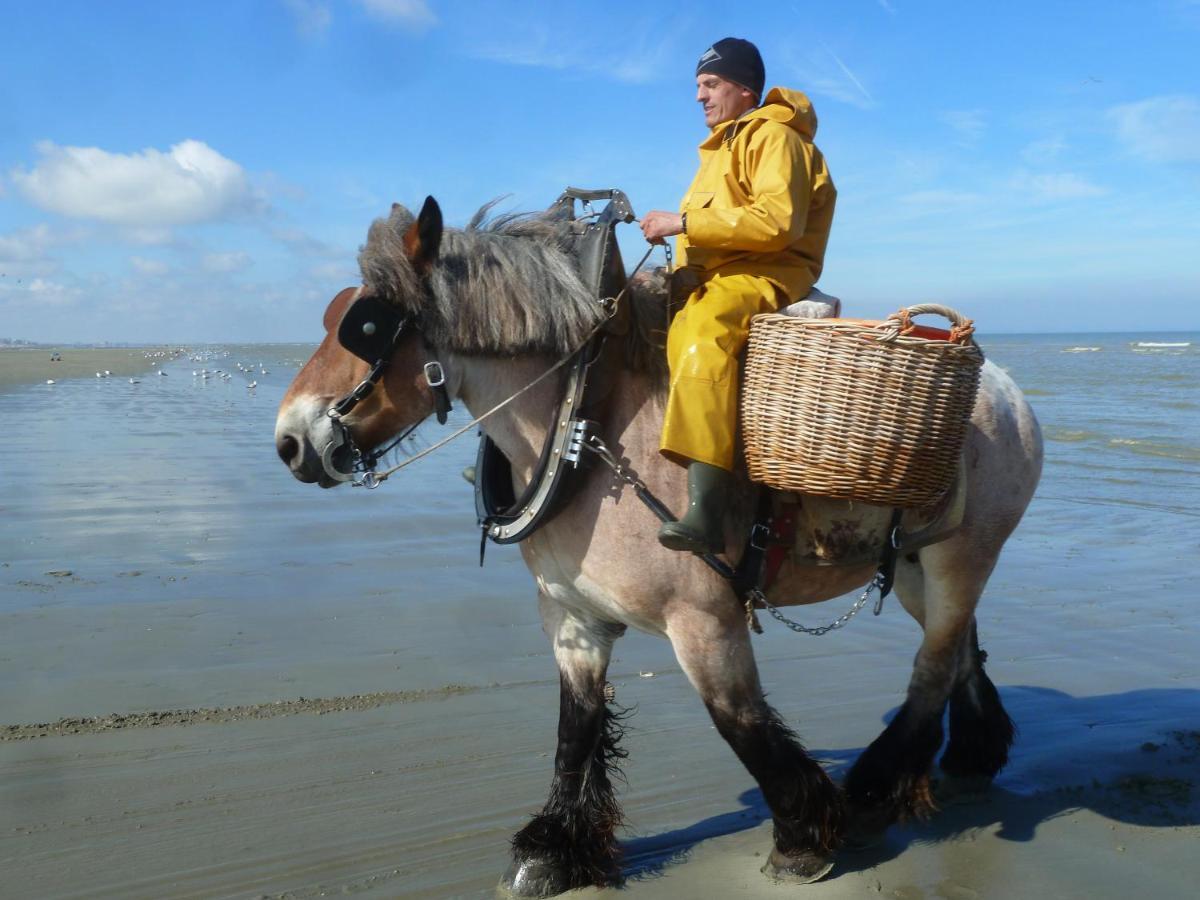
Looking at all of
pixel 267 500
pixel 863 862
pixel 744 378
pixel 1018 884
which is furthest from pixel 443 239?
pixel 267 500

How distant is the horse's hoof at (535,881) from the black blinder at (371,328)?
172 centimetres

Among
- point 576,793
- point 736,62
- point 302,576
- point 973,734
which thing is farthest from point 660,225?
point 302,576

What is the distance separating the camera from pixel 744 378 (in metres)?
3.04

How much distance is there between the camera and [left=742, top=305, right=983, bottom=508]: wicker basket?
2.92m

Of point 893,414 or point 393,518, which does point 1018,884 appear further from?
point 393,518

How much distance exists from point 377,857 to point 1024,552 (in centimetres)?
675

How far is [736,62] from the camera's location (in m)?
3.34

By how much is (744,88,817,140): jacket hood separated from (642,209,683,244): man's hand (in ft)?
1.38

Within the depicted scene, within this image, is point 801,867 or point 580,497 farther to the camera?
point 801,867

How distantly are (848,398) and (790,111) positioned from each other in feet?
3.01

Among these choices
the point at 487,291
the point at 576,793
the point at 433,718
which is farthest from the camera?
the point at 433,718

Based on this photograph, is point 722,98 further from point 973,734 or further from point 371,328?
point 973,734

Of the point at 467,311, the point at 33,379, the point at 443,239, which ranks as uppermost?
the point at 443,239

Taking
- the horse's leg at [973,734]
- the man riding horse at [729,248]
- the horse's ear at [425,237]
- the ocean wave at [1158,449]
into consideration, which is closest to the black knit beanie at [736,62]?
the man riding horse at [729,248]
